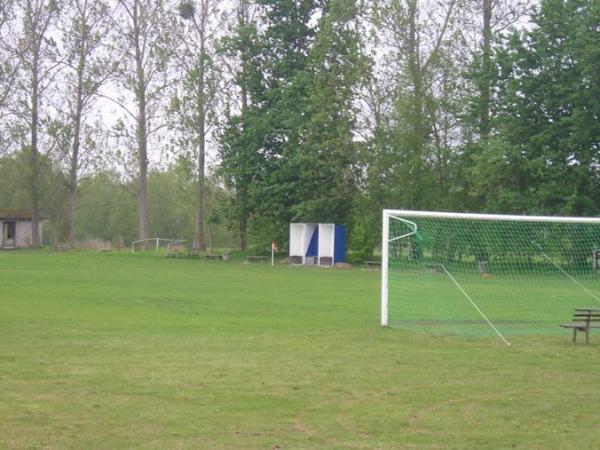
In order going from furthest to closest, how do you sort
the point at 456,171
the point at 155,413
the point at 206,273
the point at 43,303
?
the point at 456,171 < the point at 206,273 < the point at 43,303 < the point at 155,413

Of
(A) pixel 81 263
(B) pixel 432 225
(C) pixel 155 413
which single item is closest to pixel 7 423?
(C) pixel 155 413

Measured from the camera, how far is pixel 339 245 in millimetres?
47781

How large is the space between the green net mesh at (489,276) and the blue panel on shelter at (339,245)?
480 inches

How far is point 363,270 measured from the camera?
4288cm

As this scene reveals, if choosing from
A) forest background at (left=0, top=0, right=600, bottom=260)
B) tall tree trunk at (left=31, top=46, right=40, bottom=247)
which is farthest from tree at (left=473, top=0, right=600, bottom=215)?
tall tree trunk at (left=31, top=46, right=40, bottom=247)

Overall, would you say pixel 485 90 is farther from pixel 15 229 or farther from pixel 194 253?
pixel 15 229

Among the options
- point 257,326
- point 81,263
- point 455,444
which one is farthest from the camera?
point 81,263

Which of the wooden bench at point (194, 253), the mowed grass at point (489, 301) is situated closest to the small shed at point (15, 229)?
the wooden bench at point (194, 253)

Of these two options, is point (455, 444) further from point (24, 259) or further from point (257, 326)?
point (24, 259)

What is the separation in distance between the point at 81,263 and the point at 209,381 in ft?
104

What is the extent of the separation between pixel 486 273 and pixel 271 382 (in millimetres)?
19587

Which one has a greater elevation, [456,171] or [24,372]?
[456,171]

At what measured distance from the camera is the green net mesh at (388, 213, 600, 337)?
19750 mm

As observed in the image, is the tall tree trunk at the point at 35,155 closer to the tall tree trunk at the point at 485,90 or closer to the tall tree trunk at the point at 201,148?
the tall tree trunk at the point at 201,148
